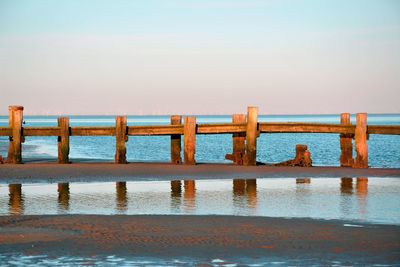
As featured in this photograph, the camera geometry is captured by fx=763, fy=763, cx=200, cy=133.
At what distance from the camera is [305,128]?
78.0ft

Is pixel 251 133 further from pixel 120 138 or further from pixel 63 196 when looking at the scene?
pixel 63 196

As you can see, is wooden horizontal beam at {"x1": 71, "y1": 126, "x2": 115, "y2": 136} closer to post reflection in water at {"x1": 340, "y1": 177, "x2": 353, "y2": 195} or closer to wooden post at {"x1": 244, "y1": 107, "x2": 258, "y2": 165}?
wooden post at {"x1": 244, "y1": 107, "x2": 258, "y2": 165}

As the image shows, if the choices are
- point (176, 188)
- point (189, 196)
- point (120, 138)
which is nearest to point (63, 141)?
point (120, 138)

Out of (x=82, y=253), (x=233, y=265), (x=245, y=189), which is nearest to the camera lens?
(x=233, y=265)

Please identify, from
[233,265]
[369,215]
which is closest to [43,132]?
[369,215]

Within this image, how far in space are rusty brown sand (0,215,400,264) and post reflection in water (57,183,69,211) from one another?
4.44 feet

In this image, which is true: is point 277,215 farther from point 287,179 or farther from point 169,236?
point 287,179

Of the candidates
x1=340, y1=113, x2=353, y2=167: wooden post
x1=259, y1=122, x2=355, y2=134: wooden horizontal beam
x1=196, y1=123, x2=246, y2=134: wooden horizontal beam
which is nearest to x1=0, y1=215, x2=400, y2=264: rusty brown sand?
x1=196, y1=123, x2=246, y2=134: wooden horizontal beam

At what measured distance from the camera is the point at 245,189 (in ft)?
57.0

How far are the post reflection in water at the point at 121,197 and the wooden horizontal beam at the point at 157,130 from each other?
532cm

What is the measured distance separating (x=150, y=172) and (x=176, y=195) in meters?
5.53

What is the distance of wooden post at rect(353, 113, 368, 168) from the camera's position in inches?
917

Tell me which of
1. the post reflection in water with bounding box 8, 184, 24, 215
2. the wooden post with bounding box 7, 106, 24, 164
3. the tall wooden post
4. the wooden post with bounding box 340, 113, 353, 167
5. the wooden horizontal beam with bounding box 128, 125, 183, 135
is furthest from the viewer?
the tall wooden post

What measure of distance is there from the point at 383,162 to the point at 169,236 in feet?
82.2
